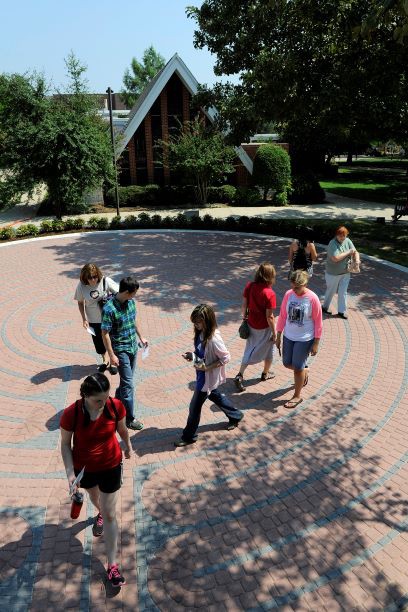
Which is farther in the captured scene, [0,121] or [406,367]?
[0,121]

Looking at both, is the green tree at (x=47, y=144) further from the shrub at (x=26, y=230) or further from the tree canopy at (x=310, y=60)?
the tree canopy at (x=310, y=60)

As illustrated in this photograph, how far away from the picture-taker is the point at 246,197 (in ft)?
87.7

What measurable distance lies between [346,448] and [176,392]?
8.57 ft

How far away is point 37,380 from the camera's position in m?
7.52

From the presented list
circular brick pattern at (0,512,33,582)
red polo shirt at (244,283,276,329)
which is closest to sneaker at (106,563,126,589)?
circular brick pattern at (0,512,33,582)

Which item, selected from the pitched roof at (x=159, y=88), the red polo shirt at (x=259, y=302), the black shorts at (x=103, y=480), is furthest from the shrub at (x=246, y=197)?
the black shorts at (x=103, y=480)

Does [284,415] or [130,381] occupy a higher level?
[130,381]

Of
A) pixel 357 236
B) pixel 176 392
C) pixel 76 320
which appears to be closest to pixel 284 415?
pixel 176 392

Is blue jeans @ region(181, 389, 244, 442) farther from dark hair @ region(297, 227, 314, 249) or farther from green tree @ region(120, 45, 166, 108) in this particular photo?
green tree @ region(120, 45, 166, 108)

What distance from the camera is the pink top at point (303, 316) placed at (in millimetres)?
5945

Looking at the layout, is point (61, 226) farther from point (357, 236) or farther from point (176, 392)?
point (176, 392)

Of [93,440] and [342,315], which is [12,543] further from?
[342,315]

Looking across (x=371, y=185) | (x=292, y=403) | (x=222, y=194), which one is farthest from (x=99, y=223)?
(x=371, y=185)

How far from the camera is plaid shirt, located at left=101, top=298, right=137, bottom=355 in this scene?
548 cm
